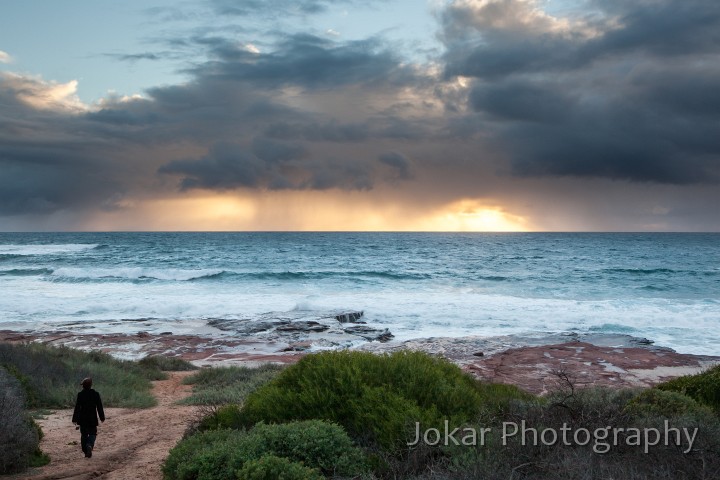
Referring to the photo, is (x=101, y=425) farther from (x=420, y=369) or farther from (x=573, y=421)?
(x=573, y=421)

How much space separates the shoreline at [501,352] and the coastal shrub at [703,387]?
16.5ft

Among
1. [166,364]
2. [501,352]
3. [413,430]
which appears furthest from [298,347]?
[413,430]

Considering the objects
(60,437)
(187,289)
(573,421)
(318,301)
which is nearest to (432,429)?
(573,421)

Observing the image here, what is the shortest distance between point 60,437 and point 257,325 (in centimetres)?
1665

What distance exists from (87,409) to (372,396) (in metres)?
5.63

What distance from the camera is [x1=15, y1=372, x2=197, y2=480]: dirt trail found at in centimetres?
832

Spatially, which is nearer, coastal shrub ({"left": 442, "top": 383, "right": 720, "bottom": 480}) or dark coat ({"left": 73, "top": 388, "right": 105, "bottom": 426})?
coastal shrub ({"left": 442, "top": 383, "right": 720, "bottom": 480})

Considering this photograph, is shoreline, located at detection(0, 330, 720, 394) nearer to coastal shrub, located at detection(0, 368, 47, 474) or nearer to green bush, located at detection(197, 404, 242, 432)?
green bush, located at detection(197, 404, 242, 432)

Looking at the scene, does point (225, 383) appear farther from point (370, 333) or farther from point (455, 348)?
point (370, 333)

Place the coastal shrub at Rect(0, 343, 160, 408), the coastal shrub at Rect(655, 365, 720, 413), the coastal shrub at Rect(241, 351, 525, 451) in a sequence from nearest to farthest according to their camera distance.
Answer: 1. the coastal shrub at Rect(241, 351, 525, 451)
2. the coastal shrub at Rect(655, 365, 720, 413)
3. the coastal shrub at Rect(0, 343, 160, 408)

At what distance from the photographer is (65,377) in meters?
14.4

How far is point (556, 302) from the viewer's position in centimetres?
3628

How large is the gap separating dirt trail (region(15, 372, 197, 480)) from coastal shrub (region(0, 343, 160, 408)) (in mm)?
692

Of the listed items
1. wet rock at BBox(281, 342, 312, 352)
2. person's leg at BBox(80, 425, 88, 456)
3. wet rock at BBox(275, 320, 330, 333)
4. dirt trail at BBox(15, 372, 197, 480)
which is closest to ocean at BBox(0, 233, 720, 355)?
wet rock at BBox(275, 320, 330, 333)
